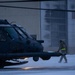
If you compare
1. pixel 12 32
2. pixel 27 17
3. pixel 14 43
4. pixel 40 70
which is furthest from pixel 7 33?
pixel 27 17

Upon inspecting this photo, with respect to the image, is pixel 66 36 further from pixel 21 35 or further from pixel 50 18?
pixel 21 35

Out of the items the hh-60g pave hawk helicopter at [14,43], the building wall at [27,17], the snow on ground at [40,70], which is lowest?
the snow on ground at [40,70]

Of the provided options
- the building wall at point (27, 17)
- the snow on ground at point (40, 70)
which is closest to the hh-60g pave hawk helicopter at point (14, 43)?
the snow on ground at point (40, 70)

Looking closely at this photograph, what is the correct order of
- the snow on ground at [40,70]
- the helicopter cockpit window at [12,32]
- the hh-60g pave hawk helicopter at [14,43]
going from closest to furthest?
the snow on ground at [40,70], the hh-60g pave hawk helicopter at [14,43], the helicopter cockpit window at [12,32]

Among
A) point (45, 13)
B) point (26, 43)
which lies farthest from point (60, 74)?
point (45, 13)

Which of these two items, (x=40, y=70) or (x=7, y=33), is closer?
(x=40, y=70)

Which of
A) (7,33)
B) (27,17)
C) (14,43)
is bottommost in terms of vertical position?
(14,43)

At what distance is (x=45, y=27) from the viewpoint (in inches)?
1444

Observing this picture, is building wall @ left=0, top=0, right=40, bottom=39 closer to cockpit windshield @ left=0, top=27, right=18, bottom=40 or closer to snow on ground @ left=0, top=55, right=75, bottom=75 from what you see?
snow on ground @ left=0, top=55, right=75, bottom=75

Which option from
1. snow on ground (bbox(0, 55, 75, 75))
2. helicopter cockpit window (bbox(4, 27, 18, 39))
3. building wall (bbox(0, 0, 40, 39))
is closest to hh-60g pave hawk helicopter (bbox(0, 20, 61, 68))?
helicopter cockpit window (bbox(4, 27, 18, 39))

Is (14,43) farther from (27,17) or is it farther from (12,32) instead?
(27,17)

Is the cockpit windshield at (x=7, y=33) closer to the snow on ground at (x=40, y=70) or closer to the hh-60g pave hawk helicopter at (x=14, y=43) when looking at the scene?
the hh-60g pave hawk helicopter at (x=14, y=43)

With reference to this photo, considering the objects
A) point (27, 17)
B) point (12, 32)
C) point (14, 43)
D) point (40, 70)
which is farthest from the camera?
point (27, 17)

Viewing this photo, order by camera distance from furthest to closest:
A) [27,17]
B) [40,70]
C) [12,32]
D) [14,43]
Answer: [27,17], [12,32], [14,43], [40,70]
